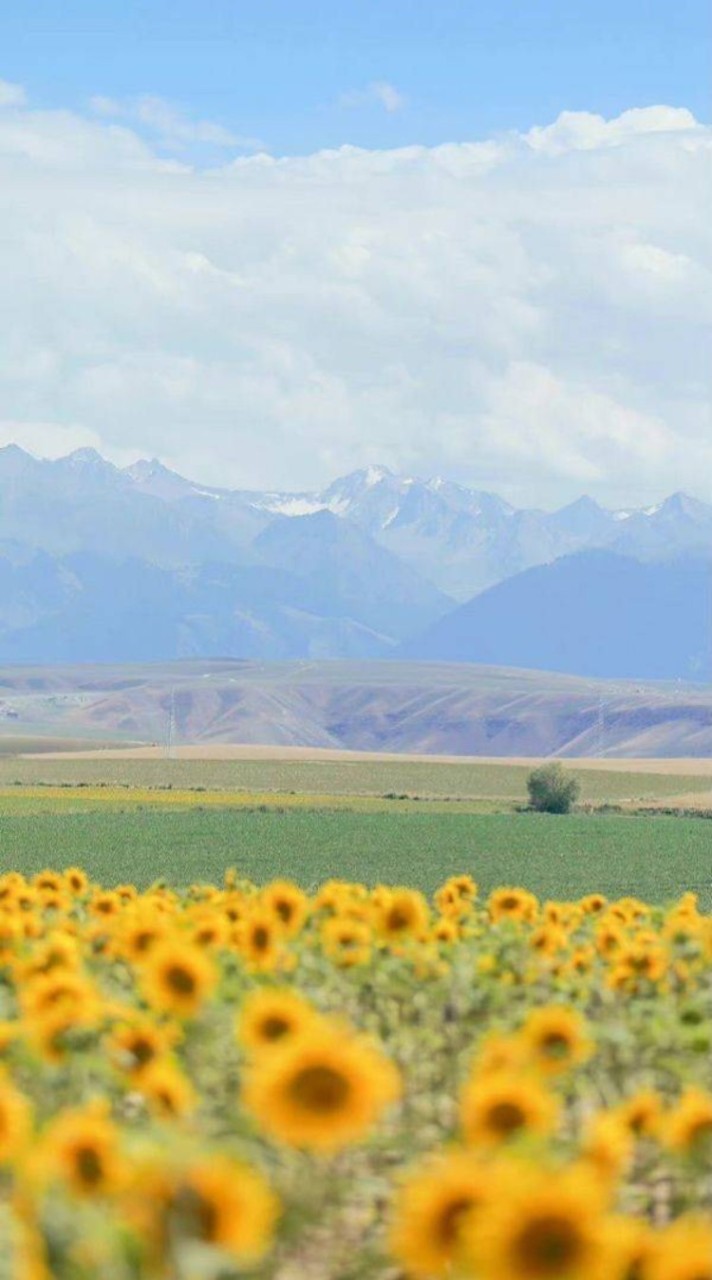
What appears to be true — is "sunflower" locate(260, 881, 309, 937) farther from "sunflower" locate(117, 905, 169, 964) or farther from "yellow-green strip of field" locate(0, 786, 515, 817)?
"yellow-green strip of field" locate(0, 786, 515, 817)

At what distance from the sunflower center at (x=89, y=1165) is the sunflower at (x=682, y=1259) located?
1297 mm

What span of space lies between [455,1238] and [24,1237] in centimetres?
97

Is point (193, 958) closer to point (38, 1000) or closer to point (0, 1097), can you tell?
point (38, 1000)

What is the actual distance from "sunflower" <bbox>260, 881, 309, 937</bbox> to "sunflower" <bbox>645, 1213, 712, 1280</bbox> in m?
4.03

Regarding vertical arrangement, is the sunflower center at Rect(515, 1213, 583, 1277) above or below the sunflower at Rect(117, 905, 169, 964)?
below

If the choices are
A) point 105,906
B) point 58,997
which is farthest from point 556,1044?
point 105,906

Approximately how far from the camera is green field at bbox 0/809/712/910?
40781 millimetres

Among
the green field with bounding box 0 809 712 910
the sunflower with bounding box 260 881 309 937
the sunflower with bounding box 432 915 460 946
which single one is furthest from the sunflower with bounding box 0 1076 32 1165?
the green field with bounding box 0 809 712 910

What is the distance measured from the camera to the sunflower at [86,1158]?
14.2 feet

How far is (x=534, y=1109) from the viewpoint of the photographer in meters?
4.74

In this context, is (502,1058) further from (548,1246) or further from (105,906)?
(105,906)

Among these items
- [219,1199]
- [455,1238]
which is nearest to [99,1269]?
[219,1199]

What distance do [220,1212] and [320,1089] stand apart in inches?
19.6

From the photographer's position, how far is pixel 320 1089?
4438 millimetres
